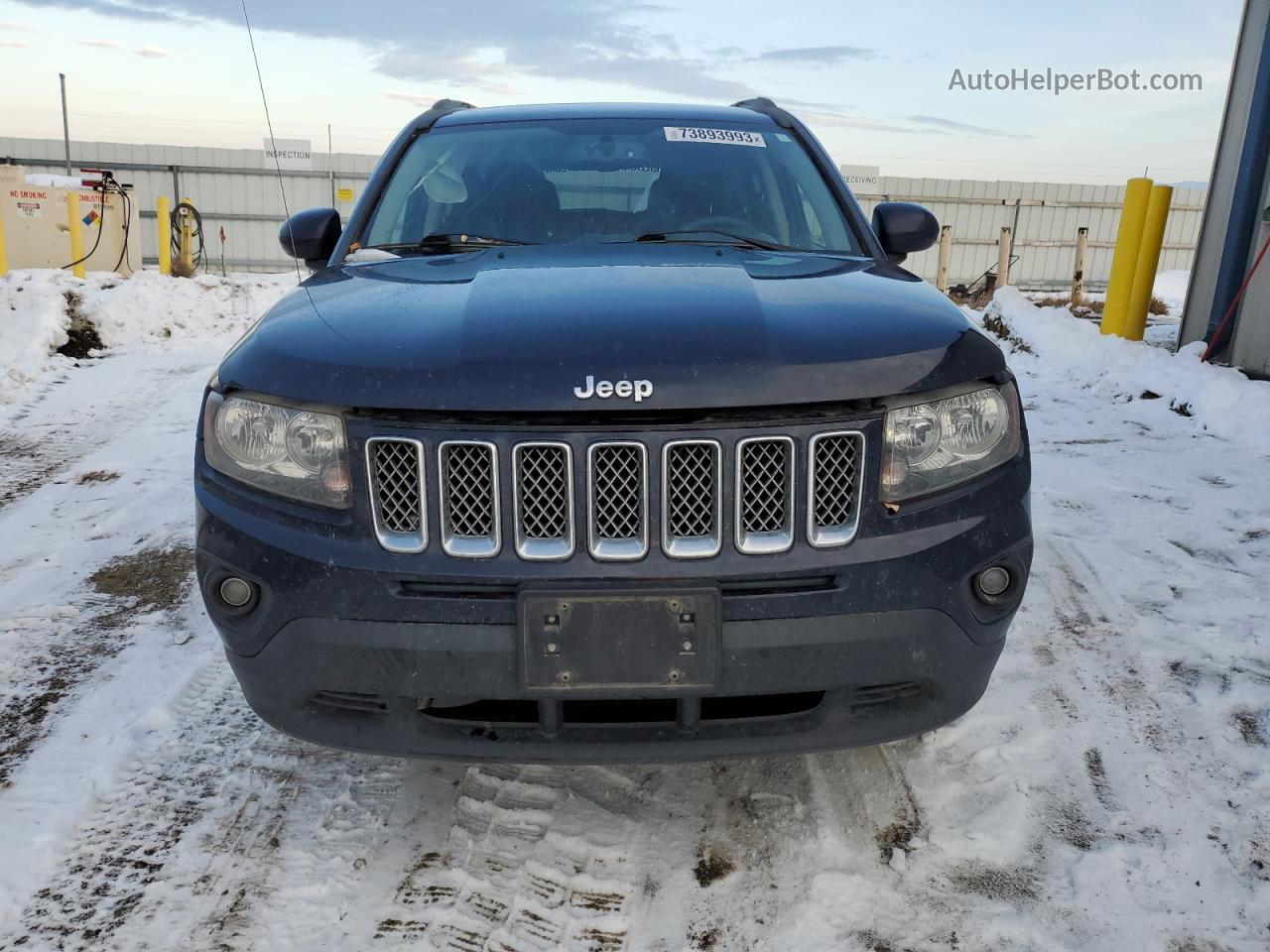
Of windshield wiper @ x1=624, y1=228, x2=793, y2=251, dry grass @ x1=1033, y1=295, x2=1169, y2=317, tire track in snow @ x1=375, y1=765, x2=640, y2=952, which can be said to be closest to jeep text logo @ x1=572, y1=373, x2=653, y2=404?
tire track in snow @ x1=375, y1=765, x2=640, y2=952

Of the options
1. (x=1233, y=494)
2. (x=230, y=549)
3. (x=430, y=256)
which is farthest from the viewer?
(x=1233, y=494)

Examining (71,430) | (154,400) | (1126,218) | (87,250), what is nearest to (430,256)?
(71,430)

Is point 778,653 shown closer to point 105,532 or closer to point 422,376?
point 422,376

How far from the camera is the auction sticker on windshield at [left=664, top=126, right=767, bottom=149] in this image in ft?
11.6

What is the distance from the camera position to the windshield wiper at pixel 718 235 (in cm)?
305

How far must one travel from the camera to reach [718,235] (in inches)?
123

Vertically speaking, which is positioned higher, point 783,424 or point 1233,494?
point 783,424

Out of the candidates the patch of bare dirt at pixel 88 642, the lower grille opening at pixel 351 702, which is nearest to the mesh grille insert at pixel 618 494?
the lower grille opening at pixel 351 702

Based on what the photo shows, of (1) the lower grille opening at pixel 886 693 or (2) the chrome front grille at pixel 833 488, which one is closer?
(2) the chrome front grille at pixel 833 488

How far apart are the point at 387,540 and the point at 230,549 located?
357 mm

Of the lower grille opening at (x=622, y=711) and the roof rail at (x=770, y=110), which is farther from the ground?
the roof rail at (x=770, y=110)

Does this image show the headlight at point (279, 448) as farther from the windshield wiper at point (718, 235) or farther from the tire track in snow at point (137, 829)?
the windshield wiper at point (718, 235)

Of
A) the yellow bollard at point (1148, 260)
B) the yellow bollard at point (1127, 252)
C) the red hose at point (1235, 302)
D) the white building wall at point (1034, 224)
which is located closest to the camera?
A: the red hose at point (1235, 302)

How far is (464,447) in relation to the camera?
195 cm
